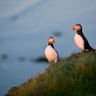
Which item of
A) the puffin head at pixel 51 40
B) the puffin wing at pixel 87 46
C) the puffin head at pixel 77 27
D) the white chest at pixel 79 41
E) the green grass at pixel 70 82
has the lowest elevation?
the green grass at pixel 70 82

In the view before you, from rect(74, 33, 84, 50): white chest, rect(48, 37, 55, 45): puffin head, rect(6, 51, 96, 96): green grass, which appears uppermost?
rect(48, 37, 55, 45): puffin head

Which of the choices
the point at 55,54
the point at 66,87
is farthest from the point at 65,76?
the point at 55,54

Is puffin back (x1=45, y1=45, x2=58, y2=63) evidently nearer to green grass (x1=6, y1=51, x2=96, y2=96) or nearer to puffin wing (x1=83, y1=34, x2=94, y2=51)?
puffin wing (x1=83, y1=34, x2=94, y2=51)

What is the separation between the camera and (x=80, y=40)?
14305 millimetres

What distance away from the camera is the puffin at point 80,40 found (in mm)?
14352

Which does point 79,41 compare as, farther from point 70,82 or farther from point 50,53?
point 70,82

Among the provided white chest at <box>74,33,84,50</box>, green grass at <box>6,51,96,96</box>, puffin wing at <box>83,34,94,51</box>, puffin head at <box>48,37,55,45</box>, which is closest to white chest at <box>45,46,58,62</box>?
puffin head at <box>48,37,55,45</box>

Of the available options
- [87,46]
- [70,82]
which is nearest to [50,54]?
[87,46]

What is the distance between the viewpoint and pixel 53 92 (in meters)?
9.59

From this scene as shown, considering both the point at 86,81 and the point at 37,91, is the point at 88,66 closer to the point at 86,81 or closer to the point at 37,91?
the point at 86,81

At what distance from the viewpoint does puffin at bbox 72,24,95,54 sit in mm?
14352

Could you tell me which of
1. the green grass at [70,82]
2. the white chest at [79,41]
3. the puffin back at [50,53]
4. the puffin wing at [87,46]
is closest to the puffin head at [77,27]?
the white chest at [79,41]

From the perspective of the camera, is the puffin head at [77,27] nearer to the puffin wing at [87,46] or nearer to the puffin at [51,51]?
the puffin wing at [87,46]

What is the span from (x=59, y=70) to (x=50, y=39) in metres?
3.82
